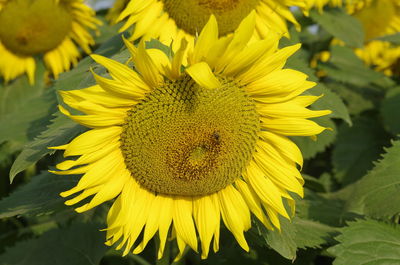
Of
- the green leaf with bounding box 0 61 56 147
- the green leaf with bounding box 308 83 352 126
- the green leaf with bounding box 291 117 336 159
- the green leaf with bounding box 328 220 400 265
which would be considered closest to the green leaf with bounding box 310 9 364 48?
the green leaf with bounding box 291 117 336 159

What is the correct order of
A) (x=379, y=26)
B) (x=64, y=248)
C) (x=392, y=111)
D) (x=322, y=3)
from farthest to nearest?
(x=379, y=26) < (x=392, y=111) < (x=322, y=3) < (x=64, y=248)

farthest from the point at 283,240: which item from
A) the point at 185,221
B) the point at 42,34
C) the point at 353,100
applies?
the point at 353,100

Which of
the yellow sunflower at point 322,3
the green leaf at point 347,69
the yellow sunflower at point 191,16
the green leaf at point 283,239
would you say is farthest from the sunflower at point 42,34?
the green leaf at point 283,239

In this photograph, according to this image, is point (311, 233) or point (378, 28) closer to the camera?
point (311, 233)

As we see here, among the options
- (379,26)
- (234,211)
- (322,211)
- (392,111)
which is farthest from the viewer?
(379,26)

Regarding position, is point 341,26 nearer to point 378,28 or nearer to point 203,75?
point 378,28

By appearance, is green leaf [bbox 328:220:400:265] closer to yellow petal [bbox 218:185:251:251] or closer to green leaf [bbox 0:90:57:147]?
yellow petal [bbox 218:185:251:251]

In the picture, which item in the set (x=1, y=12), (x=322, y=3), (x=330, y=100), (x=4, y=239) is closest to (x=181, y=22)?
(x=330, y=100)

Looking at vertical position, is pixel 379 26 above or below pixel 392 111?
above
